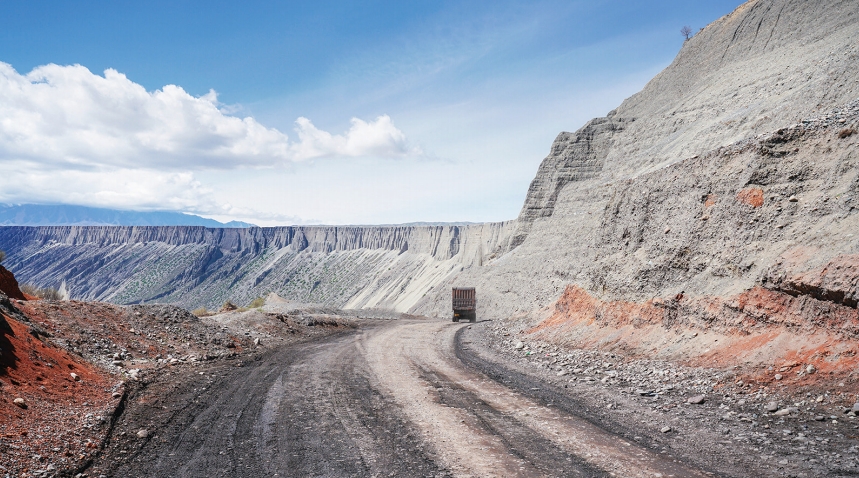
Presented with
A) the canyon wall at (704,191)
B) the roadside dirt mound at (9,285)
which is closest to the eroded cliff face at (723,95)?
the canyon wall at (704,191)

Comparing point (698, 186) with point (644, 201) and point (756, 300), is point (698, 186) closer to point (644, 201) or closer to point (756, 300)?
point (644, 201)

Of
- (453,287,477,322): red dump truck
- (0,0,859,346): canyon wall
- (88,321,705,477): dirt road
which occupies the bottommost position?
(453,287,477,322): red dump truck

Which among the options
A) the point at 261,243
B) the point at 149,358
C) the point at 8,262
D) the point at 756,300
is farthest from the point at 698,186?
the point at 8,262

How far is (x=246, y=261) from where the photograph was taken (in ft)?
476

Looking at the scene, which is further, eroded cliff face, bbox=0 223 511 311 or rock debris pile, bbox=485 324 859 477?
eroded cliff face, bbox=0 223 511 311

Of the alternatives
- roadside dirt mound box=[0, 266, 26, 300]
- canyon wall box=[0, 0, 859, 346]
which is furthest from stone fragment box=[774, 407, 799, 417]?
roadside dirt mound box=[0, 266, 26, 300]

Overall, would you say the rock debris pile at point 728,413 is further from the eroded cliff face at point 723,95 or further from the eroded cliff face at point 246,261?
the eroded cliff face at point 246,261

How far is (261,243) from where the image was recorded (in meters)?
→ 154

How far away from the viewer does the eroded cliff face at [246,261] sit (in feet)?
347

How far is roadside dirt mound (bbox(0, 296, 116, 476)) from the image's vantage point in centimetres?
603

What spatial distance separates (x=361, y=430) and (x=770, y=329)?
8.65 metres

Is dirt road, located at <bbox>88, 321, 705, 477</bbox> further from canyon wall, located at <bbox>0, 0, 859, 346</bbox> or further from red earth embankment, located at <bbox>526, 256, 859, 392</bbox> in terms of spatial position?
canyon wall, located at <bbox>0, 0, 859, 346</bbox>

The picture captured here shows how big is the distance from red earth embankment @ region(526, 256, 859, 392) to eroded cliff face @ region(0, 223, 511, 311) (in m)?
78.8

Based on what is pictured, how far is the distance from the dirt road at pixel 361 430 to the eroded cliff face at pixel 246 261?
81.7 metres
